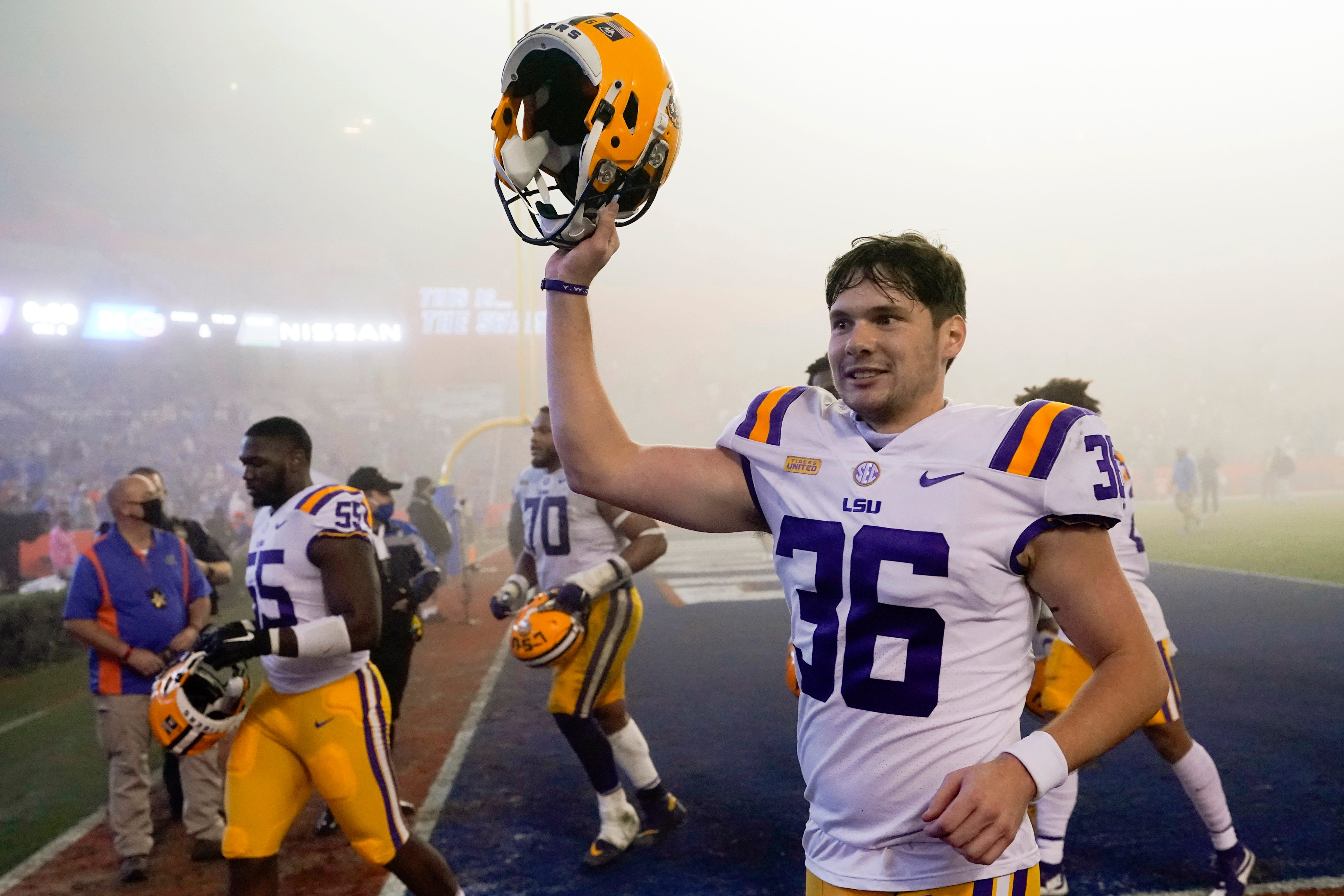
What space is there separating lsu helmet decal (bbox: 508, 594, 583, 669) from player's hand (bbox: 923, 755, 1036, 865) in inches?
114

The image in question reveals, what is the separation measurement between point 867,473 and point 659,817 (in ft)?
11.1

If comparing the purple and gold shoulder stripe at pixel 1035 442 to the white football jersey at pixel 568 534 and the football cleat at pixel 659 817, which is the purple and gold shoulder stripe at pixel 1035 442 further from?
the football cleat at pixel 659 817

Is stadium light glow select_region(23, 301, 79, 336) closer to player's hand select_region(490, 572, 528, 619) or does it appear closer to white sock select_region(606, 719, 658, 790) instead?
player's hand select_region(490, 572, 528, 619)

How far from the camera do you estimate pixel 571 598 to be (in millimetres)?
4121

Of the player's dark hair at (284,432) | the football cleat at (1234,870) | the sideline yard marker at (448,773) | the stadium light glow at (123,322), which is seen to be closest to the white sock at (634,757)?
the sideline yard marker at (448,773)

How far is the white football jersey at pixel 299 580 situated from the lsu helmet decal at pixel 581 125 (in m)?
1.92

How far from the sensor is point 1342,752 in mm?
5215

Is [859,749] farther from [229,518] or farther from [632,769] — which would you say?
[229,518]

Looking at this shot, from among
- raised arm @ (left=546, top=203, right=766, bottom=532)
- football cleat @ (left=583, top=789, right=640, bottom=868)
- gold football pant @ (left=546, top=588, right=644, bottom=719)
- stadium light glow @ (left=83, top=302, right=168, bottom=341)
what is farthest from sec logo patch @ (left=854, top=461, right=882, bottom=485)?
stadium light glow @ (left=83, top=302, right=168, bottom=341)

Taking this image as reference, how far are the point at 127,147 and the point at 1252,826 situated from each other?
49.0m

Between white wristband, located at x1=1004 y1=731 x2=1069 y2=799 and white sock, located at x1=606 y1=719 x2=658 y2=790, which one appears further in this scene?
white sock, located at x1=606 y1=719 x2=658 y2=790

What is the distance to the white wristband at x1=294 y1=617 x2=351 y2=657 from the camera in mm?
2916

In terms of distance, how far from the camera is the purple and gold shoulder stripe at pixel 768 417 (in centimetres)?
177

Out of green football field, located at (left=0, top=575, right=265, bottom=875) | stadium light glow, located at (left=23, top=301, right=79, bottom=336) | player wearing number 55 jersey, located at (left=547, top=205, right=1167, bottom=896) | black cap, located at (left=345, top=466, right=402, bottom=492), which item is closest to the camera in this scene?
player wearing number 55 jersey, located at (left=547, top=205, right=1167, bottom=896)
